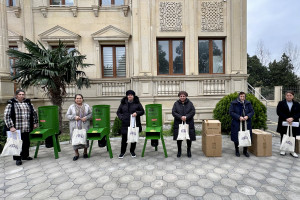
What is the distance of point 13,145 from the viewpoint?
4.00 metres

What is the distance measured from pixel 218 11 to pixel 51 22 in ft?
30.6

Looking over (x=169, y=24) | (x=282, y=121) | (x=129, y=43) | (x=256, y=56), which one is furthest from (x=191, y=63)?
(x=256, y=56)

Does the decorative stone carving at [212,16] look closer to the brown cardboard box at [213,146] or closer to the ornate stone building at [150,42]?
the ornate stone building at [150,42]

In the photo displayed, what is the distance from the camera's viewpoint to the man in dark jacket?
406 centimetres

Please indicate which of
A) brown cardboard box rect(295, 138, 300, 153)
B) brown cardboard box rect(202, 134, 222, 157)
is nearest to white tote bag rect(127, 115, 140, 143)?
brown cardboard box rect(202, 134, 222, 157)

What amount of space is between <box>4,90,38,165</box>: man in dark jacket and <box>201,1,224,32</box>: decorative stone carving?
851 cm

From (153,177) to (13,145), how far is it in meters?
3.53

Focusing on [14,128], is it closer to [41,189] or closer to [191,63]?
[41,189]

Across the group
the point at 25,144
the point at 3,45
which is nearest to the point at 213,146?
the point at 25,144

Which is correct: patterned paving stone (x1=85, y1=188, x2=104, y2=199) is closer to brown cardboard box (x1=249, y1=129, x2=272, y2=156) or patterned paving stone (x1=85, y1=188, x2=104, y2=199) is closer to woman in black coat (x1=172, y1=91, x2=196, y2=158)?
woman in black coat (x1=172, y1=91, x2=196, y2=158)

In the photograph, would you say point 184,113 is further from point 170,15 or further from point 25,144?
point 170,15

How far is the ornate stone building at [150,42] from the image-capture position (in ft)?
27.6

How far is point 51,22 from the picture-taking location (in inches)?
366

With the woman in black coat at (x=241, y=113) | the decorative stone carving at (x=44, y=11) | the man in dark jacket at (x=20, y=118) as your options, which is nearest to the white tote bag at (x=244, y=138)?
the woman in black coat at (x=241, y=113)
